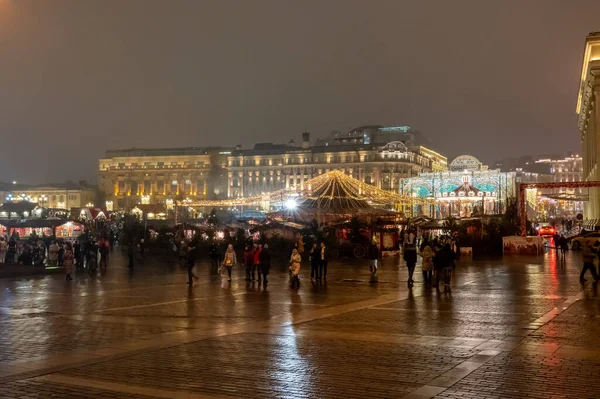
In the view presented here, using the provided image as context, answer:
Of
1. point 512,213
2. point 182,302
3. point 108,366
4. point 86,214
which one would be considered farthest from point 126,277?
point 86,214

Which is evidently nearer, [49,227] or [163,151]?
[49,227]

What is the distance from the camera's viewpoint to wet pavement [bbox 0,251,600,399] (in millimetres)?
8086

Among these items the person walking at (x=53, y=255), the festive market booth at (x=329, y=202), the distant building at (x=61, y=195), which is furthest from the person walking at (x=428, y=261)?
the distant building at (x=61, y=195)

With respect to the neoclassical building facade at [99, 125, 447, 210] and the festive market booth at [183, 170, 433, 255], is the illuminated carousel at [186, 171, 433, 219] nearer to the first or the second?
the festive market booth at [183, 170, 433, 255]

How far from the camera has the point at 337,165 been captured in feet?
409

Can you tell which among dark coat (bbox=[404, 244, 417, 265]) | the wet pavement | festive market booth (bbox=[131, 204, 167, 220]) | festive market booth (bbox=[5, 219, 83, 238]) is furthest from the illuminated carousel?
the wet pavement

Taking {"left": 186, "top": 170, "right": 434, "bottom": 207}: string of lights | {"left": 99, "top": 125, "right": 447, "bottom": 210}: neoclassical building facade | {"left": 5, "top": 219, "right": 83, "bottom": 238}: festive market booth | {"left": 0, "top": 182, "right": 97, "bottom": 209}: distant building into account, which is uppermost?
{"left": 99, "top": 125, "right": 447, "bottom": 210}: neoclassical building facade

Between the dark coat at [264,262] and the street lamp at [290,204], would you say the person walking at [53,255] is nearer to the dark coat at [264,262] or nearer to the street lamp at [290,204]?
the dark coat at [264,262]

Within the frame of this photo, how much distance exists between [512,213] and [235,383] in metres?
47.2

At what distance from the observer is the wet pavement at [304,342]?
809 cm

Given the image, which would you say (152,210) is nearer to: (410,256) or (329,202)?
(329,202)

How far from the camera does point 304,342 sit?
11273 millimetres

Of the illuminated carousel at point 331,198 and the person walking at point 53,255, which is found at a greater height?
the illuminated carousel at point 331,198

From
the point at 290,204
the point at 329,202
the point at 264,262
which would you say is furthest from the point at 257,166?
the point at 264,262
